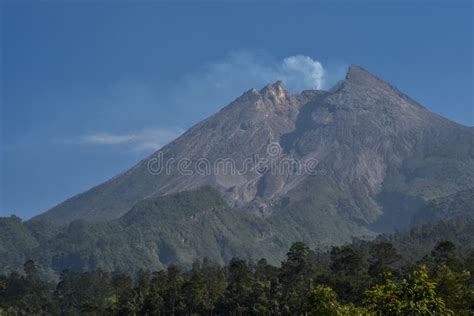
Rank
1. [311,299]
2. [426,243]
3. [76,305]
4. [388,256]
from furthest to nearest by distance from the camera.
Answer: [426,243] → [76,305] → [388,256] → [311,299]

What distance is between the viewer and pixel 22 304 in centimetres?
12900

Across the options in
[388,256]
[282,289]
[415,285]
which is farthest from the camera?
[388,256]

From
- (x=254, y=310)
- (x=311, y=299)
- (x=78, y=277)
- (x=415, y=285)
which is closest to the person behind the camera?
(x=415, y=285)

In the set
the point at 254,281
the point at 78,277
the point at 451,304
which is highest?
the point at 78,277

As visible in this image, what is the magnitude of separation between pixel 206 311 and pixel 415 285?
7785cm

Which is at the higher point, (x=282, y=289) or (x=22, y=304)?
(x=22, y=304)

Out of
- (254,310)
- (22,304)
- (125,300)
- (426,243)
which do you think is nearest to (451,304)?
(254,310)

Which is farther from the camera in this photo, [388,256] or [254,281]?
[388,256]

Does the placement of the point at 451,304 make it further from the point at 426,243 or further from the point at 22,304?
the point at 426,243

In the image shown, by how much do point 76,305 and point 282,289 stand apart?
5097cm

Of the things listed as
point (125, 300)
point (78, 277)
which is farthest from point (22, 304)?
point (78, 277)

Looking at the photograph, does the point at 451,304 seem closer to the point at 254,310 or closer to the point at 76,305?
the point at 254,310

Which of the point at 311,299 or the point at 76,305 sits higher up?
the point at 76,305

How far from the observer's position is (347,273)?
104000mm
